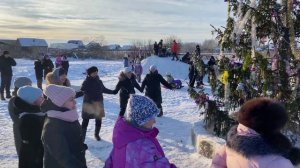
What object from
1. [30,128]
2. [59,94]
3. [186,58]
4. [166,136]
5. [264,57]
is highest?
[264,57]

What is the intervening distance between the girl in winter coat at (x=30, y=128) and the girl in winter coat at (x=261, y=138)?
2396mm

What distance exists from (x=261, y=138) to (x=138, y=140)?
0.88 m

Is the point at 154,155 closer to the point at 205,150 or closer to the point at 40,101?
the point at 40,101

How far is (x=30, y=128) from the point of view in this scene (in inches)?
181

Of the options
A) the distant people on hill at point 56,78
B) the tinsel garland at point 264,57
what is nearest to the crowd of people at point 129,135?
the distant people on hill at point 56,78

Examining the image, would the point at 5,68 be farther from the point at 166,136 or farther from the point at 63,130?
the point at 63,130

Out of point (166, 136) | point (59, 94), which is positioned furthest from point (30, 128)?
point (166, 136)

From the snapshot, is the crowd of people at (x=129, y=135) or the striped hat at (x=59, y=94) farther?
the striped hat at (x=59, y=94)

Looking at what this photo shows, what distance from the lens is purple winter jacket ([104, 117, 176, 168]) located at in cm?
313

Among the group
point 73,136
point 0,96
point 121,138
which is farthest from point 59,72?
point 0,96

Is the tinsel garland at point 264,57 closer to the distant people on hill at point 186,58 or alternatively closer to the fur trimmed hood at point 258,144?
the fur trimmed hood at point 258,144

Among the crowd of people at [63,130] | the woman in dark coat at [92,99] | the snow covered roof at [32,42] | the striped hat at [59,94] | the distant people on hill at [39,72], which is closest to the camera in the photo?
the crowd of people at [63,130]

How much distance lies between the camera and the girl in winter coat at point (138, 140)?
3138 mm

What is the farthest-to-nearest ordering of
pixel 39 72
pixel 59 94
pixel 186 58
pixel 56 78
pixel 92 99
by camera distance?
pixel 186 58
pixel 39 72
pixel 92 99
pixel 56 78
pixel 59 94
